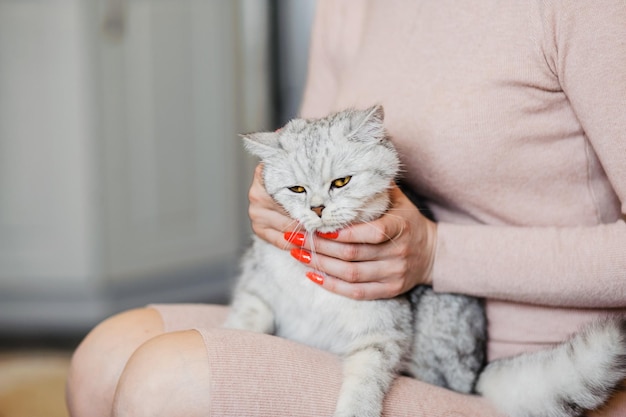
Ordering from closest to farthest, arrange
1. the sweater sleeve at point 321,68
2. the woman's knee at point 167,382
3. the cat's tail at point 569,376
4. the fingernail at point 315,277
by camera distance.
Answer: the woman's knee at point 167,382
the cat's tail at point 569,376
the fingernail at point 315,277
the sweater sleeve at point 321,68

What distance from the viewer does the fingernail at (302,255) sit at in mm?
1117

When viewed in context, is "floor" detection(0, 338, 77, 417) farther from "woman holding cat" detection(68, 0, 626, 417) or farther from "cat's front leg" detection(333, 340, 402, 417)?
"cat's front leg" detection(333, 340, 402, 417)

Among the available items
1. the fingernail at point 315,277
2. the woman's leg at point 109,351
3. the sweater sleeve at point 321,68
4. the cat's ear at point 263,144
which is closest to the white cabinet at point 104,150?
the sweater sleeve at point 321,68

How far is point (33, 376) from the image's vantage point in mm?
2283

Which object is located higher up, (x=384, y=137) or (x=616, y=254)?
(x=384, y=137)

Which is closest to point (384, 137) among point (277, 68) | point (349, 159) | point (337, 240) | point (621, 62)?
point (349, 159)

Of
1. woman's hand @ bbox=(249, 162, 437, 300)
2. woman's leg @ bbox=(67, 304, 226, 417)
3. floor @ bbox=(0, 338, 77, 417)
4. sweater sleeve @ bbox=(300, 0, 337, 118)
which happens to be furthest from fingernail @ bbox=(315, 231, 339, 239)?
floor @ bbox=(0, 338, 77, 417)

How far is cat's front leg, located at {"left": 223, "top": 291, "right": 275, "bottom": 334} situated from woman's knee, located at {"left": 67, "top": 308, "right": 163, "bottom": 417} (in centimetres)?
12

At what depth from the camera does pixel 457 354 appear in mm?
1171

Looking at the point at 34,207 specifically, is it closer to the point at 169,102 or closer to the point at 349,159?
the point at 169,102

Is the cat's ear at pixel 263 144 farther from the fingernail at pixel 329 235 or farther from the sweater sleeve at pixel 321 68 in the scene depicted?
the sweater sleeve at pixel 321 68

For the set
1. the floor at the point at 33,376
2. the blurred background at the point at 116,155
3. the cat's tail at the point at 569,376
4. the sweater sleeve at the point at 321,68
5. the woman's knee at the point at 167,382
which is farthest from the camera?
the blurred background at the point at 116,155

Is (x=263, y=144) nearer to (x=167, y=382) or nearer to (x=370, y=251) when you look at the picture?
(x=370, y=251)

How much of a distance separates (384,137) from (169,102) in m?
2.18
